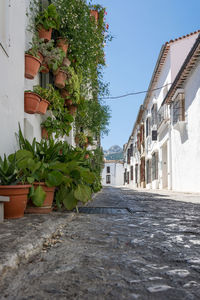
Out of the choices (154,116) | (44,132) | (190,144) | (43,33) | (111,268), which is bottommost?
(111,268)

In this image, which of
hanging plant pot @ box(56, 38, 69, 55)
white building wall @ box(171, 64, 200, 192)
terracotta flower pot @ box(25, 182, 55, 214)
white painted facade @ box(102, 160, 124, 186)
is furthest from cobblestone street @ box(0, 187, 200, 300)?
white painted facade @ box(102, 160, 124, 186)

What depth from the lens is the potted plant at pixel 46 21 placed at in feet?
12.4

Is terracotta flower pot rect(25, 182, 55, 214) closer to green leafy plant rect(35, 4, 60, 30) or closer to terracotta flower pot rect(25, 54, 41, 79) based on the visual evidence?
terracotta flower pot rect(25, 54, 41, 79)

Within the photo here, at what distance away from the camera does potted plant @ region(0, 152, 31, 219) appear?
6.82 ft

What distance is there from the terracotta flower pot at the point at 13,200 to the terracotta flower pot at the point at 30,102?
1.40 meters

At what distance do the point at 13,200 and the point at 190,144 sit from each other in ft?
25.2

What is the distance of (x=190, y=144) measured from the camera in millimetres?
8750

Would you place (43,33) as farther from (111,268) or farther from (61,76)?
(111,268)

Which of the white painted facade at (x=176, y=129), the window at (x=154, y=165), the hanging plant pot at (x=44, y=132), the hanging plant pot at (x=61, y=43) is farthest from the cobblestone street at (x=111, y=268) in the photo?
the window at (x=154, y=165)

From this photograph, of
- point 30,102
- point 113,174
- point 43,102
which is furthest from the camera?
point 113,174

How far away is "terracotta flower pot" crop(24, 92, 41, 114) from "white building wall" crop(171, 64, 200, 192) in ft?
19.5

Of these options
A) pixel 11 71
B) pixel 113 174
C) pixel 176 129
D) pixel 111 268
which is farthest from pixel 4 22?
pixel 113 174

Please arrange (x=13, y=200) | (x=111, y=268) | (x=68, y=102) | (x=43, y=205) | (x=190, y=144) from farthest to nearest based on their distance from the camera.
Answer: (x=190, y=144) → (x=68, y=102) → (x=43, y=205) → (x=13, y=200) → (x=111, y=268)

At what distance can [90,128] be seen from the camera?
7414 millimetres
